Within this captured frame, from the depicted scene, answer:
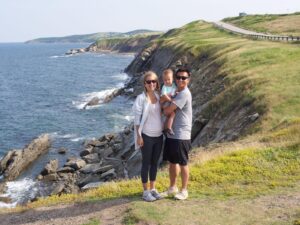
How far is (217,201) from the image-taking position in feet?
41.2

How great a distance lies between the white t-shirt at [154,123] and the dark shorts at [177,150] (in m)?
0.51

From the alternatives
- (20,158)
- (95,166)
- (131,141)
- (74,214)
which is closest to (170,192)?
Result: (74,214)

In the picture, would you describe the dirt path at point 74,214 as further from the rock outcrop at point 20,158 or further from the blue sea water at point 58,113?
the blue sea water at point 58,113

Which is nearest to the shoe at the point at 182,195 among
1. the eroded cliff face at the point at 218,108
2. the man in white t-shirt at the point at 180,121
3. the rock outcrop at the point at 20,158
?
the man in white t-shirt at the point at 180,121

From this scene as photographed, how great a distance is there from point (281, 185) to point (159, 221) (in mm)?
4901

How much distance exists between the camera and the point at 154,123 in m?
11.9

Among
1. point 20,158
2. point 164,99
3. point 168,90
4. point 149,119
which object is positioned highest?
point 168,90

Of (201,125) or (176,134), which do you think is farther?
(201,125)

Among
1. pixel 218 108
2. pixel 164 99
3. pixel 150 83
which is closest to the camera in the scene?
pixel 150 83

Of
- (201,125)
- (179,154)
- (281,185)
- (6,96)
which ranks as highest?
(179,154)

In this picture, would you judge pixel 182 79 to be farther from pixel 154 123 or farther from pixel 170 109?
pixel 154 123

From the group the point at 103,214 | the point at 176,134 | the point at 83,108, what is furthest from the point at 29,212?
the point at 83,108

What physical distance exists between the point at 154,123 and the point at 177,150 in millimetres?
1032

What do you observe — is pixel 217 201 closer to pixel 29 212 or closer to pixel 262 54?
pixel 29 212
